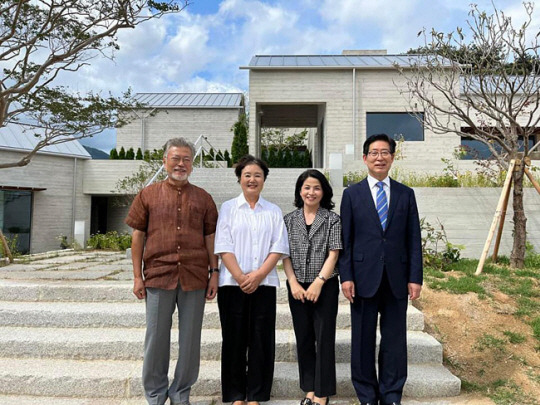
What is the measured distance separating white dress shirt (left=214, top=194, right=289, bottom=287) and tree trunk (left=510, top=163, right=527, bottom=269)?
4.83 meters

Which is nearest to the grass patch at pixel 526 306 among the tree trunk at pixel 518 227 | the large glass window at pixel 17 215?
the tree trunk at pixel 518 227

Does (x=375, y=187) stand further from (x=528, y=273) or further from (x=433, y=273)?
(x=528, y=273)

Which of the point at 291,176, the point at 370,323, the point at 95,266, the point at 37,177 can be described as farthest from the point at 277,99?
the point at 370,323

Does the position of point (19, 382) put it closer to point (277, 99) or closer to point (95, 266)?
point (95, 266)

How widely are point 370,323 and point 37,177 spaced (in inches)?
632

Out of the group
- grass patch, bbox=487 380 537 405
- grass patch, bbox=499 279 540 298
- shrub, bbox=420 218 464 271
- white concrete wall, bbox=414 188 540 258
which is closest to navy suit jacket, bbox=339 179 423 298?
grass patch, bbox=487 380 537 405

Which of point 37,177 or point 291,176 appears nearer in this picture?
point 291,176

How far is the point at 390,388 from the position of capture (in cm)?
280

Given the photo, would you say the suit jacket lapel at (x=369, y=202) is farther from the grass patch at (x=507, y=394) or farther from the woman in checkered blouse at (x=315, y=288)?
the grass patch at (x=507, y=394)

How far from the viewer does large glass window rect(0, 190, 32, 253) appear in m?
14.6

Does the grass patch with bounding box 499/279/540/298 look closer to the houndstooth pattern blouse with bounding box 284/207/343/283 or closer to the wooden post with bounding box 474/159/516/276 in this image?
the wooden post with bounding box 474/159/516/276

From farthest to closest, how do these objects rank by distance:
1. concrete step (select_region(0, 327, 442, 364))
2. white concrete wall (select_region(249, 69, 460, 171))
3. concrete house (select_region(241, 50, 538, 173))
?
white concrete wall (select_region(249, 69, 460, 171)), concrete house (select_region(241, 50, 538, 173)), concrete step (select_region(0, 327, 442, 364))

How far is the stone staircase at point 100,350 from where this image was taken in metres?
3.14

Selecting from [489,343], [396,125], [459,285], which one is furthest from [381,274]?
[396,125]
